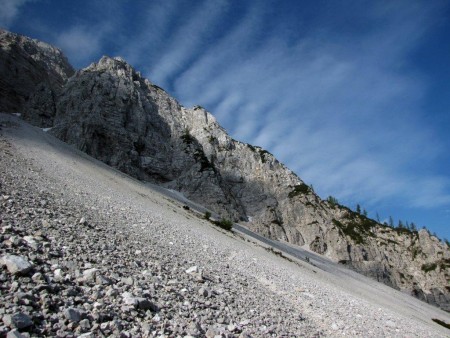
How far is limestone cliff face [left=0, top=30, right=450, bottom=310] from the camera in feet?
351

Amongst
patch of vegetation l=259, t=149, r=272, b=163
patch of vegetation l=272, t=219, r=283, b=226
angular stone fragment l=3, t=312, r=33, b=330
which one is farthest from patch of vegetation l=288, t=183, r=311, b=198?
angular stone fragment l=3, t=312, r=33, b=330

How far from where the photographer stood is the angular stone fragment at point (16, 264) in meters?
6.60

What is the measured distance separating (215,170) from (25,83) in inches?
3401

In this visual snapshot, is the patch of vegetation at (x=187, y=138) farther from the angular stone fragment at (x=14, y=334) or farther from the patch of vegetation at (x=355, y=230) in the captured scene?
the angular stone fragment at (x=14, y=334)

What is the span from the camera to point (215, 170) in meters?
125

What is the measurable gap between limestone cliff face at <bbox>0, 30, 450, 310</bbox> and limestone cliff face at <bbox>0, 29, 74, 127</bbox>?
4.41ft

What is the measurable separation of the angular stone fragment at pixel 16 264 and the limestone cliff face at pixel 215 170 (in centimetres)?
9622

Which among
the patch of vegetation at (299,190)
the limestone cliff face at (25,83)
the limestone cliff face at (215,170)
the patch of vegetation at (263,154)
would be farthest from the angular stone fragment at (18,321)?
the patch of vegetation at (263,154)

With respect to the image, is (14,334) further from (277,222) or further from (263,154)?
(263,154)

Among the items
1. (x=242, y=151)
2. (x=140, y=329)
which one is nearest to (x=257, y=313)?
(x=140, y=329)

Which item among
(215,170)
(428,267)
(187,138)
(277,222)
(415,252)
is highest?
(187,138)

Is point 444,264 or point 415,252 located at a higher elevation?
point 415,252

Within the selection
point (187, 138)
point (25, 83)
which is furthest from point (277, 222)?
point (25, 83)

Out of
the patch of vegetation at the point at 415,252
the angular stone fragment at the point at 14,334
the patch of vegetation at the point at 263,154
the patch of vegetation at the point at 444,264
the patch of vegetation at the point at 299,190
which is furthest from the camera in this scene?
the patch of vegetation at the point at 415,252
